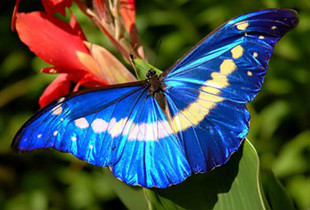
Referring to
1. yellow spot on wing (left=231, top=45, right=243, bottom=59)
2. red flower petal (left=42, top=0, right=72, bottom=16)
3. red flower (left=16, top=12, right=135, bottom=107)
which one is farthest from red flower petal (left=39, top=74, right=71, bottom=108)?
yellow spot on wing (left=231, top=45, right=243, bottom=59)

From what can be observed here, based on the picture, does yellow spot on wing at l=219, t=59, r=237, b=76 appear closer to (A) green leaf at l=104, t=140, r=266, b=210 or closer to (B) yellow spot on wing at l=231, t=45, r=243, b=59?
(B) yellow spot on wing at l=231, t=45, r=243, b=59

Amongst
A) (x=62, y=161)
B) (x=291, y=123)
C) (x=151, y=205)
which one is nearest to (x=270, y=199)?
(x=151, y=205)

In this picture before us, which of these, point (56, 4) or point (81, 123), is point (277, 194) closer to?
point (81, 123)

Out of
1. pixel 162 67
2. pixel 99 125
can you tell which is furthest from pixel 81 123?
pixel 162 67

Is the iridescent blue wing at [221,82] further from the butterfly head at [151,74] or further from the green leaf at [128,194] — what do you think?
the green leaf at [128,194]

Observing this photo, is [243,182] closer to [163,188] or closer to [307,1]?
[163,188]

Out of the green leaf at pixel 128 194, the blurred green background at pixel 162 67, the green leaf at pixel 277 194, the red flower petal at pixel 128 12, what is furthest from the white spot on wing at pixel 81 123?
the blurred green background at pixel 162 67

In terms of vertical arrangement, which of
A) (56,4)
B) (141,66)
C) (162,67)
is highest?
(56,4)
